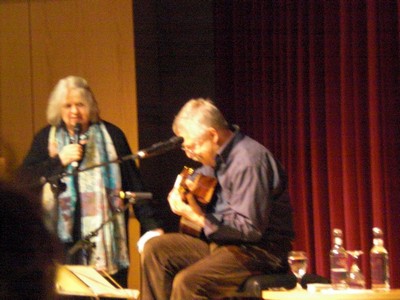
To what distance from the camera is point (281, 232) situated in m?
2.95

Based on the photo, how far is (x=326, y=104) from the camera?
3785 millimetres

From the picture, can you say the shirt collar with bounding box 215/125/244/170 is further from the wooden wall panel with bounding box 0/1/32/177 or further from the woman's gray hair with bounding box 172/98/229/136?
the wooden wall panel with bounding box 0/1/32/177

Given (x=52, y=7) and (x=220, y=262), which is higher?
(x=52, y=7)

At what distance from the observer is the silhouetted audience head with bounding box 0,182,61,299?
0.42m

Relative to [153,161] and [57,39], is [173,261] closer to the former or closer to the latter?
[153,161]

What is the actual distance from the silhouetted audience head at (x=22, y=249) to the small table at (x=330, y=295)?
2400 mm

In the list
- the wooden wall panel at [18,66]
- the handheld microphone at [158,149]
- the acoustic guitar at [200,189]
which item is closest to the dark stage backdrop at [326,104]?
the acoustic guitar at [200,189]

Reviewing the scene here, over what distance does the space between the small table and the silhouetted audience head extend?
2.40 m

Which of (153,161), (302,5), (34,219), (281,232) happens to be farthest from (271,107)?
(34,219)

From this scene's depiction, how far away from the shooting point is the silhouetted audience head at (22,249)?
418 mm

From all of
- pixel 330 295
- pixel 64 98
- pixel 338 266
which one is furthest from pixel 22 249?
pixel 64 98

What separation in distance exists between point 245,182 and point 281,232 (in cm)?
28

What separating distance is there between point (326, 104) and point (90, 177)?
1.32 metres

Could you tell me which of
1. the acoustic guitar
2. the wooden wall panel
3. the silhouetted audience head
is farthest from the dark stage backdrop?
the silhouetted audience head
